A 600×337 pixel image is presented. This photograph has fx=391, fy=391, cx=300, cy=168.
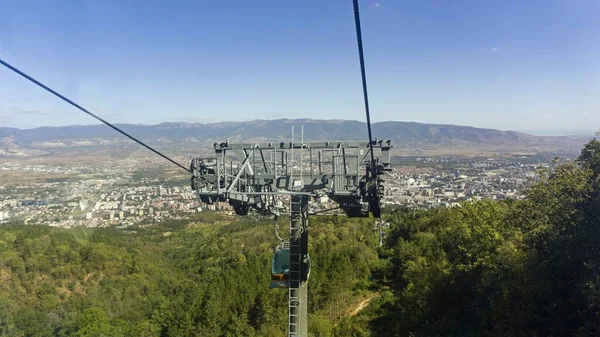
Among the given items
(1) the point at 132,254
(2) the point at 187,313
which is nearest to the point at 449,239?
(2) the point at 187,313

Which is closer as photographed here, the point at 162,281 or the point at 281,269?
the point at 281,269

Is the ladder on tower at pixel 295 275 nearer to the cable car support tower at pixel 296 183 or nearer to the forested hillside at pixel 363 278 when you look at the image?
the cable car support tower at pixel 296 183

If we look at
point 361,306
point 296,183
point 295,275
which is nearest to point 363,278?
point 361,306

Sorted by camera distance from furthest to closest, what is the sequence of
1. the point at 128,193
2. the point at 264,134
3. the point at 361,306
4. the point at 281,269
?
the point at 264,134 < the point at 128,193 < the point at 361,306 < the point at 281,269

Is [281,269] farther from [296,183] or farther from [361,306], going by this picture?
[361,306]

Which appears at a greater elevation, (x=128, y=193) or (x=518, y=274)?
(x=518, y=274)

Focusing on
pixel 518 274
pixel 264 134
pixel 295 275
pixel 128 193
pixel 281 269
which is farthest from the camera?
pixel 264 134

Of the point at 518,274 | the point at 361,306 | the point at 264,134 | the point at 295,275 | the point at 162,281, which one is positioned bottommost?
the point at 162,281
